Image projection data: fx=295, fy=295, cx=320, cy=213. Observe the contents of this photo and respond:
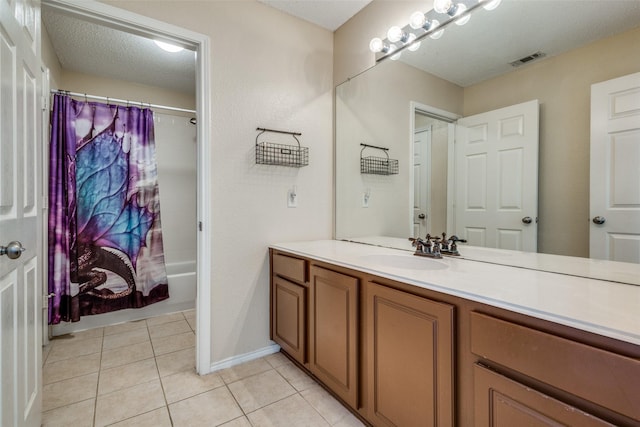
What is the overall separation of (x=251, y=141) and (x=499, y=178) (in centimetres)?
146

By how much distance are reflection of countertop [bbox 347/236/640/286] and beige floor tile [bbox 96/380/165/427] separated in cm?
Answer: 180

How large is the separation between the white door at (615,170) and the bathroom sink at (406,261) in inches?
23.0

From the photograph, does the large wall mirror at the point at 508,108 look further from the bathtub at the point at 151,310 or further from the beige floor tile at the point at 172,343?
the bathtub at the point at 151,310

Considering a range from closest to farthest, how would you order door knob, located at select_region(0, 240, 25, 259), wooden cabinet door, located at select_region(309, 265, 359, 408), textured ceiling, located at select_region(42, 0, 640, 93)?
door knob, located at select_region(0, 240, 25, 259) < textured ceiling, located at select_region(42, 0, 640, 93) < wooden cabinet door, located at select_region(309, 265, 359, 408)

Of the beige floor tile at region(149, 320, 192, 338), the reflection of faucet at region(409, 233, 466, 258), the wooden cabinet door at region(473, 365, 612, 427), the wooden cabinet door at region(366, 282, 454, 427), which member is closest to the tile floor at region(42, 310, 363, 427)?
the beige floor tile at region(149, 320, 192, 338)

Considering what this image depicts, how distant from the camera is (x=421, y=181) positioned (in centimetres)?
179

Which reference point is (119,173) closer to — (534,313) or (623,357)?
(534,313)

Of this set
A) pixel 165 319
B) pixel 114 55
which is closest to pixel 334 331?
pixel 165 319

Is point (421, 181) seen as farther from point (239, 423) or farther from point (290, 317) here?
point (239, 423)

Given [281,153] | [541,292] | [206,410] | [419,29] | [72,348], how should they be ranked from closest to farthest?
1. [541,292]
2. [206,410]
3. [419,29]
4. [281,153]
5. [72,348]

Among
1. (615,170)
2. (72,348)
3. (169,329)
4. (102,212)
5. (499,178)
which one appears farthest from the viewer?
(102,212)

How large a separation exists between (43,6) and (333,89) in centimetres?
171

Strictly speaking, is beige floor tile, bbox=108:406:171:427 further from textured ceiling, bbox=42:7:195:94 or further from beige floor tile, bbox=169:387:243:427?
textured ceiling, bbox=42:7:195:94

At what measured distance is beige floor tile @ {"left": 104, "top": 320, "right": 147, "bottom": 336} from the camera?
2.48m
